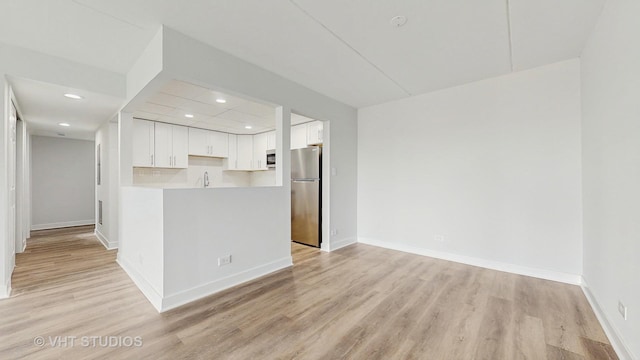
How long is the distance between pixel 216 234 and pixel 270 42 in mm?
2039

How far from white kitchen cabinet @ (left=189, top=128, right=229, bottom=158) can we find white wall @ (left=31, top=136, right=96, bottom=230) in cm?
390

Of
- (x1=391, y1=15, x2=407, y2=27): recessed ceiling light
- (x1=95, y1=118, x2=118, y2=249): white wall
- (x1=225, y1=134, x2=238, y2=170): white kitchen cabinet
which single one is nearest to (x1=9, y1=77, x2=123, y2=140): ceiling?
(x1=95, y1=118, x2=118, y2=249): white wall

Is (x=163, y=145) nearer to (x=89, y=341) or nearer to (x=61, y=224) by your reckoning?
(x=89, y=341)

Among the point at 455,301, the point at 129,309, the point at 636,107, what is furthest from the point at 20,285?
the point at 636,107

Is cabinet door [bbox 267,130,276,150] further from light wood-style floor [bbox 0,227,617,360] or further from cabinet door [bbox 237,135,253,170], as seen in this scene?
light wood-style floor [bbox 0,227,617,360]

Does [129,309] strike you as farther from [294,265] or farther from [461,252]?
[461,252]

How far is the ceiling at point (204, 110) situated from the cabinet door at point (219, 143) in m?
0.25

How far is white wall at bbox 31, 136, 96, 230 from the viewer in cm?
625

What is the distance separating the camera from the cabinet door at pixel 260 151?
5.88 meters

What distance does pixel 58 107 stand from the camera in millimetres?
3664

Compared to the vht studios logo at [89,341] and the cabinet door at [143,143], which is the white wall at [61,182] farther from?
the vht studios logo at [89,341]

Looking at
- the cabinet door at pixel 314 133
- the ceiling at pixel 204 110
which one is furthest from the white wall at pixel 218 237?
the cabinet door at pixel 314 133

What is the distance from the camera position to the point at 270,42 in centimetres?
255

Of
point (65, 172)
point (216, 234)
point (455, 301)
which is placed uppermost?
point (65, 172)
